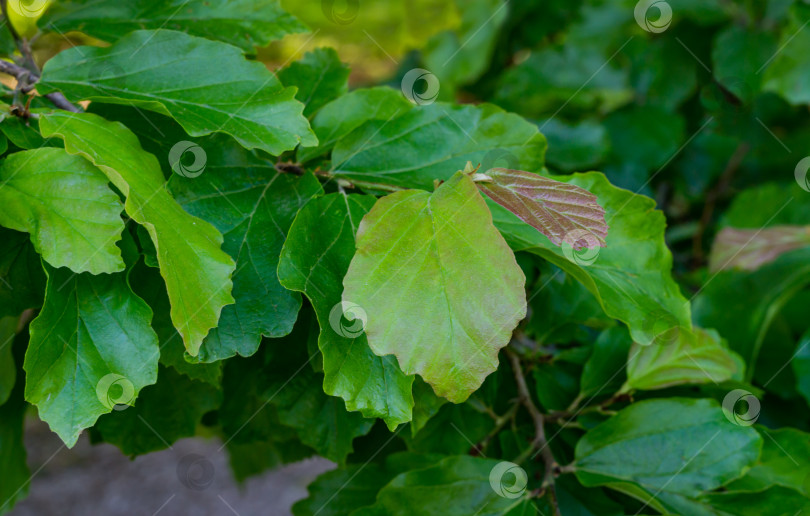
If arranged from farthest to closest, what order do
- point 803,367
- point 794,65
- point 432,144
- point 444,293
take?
point 794,65 < point 803,367 < point 432,144 < point 444,293

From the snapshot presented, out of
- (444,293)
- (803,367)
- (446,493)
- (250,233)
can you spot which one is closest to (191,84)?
A: (250,233)

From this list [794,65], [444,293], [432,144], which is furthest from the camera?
[794,65]

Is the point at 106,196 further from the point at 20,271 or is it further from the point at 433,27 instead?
the point at 433,27

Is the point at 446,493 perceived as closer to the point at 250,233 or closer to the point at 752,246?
the point at 250,233

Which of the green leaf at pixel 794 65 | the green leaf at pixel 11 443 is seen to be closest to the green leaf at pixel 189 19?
the green leaf at pixel 11 443

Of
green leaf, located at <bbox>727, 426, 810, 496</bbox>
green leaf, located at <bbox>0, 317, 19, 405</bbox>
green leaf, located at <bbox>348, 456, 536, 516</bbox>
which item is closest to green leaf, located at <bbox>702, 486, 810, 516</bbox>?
green leaf, located at <bbox>727, 426, 810, 496</bbox>

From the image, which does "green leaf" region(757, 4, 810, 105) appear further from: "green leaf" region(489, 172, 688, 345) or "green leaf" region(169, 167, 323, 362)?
"green leaf" region(169, 167, 323, 362)

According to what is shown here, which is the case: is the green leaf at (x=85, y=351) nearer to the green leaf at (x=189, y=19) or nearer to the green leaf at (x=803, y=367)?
the green leaf at (x=189, y=19)
